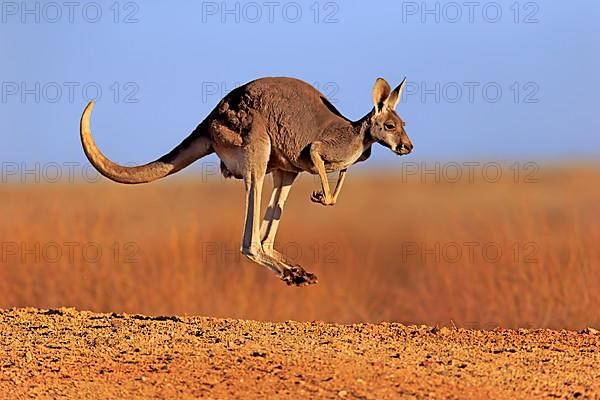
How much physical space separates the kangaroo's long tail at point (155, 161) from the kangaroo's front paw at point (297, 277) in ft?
5.68

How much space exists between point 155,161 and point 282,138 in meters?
1.55

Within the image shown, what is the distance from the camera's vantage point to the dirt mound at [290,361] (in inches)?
313

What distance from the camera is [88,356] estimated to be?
909 centimetres

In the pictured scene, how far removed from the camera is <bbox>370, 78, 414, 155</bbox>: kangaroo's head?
34.6ft

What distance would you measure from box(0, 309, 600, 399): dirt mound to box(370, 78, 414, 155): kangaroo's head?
6.08ft

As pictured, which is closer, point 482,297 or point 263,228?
point 263,228

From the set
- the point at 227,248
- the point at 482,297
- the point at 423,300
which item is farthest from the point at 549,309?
the point at 227,248

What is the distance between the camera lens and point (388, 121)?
10.6 metres

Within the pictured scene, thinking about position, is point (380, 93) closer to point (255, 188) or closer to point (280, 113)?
point (280, 113)

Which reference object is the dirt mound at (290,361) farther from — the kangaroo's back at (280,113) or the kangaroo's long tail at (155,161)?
the kangaroo's back at (280,113)

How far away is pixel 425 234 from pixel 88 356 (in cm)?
1868

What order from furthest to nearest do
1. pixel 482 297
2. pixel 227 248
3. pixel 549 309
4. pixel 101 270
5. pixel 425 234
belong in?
pixel 425 234, pixel 227 248, pixel 101 270, pixel 482 297, pixel 549 309

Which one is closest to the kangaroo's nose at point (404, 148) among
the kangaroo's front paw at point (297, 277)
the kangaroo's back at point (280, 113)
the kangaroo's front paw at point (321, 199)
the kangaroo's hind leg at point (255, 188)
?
the kangaroo's back at point (280, 113)

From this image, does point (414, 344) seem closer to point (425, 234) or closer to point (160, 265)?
point (160, 265)
